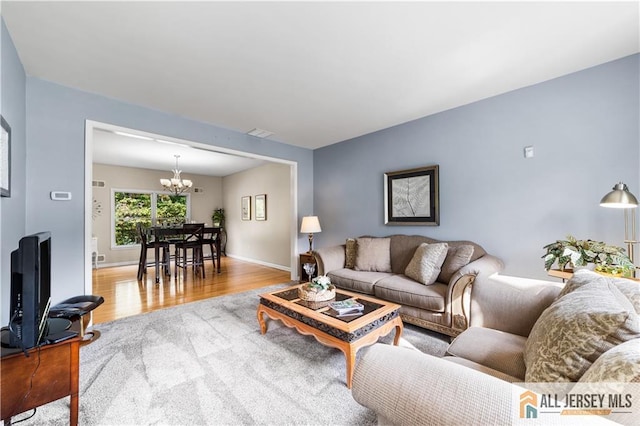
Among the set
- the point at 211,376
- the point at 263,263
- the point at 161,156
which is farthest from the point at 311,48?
the point at 263,263

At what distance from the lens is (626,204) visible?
1.91 meters

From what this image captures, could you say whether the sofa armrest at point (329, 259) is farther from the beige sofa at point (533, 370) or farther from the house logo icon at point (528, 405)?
the house logo icon at point (528, 405)

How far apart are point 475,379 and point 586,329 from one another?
0.44 m

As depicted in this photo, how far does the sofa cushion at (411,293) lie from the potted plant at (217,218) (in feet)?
20.1

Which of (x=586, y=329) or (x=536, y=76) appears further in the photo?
(x=536, y=76)

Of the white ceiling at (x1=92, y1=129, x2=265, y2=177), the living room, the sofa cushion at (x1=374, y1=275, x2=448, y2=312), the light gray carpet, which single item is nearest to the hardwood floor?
the light gray carpet

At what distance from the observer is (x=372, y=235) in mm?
4125

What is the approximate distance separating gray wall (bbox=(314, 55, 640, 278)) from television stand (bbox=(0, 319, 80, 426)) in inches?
138

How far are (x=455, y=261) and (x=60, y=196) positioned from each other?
4092mm

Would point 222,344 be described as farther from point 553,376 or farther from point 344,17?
point 344,17

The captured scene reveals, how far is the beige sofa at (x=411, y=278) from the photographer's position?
90.8 inches

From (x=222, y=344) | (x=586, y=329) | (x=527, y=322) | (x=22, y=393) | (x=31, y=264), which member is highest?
(x=31, y=264)

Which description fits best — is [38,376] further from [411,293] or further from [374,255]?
[374,255]

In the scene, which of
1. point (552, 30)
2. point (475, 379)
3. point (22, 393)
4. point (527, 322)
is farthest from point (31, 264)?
point (552, 30)
